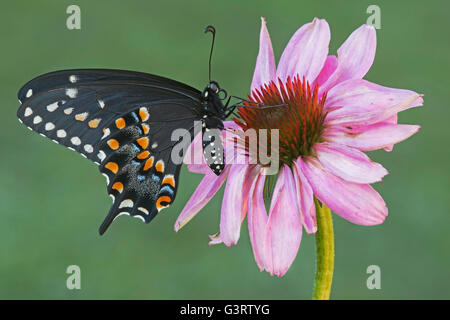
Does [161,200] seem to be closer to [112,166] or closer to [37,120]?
[112,166]

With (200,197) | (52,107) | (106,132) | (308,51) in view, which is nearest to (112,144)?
(106,132)

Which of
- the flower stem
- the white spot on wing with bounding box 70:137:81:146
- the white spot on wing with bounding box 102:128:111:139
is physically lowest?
the flower stem

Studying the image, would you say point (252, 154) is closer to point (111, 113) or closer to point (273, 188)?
point (273, 188)

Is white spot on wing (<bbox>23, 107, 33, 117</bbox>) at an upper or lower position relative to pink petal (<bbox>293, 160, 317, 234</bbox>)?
upper

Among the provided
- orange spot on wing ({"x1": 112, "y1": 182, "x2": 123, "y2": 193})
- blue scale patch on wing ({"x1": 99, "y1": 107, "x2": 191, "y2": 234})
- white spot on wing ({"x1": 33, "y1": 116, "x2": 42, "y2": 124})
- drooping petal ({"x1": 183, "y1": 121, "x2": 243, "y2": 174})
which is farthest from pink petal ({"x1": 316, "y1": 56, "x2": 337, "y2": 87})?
white spot on wing ({"x1": 33, "y1": 116, "x2": 42, "y2": 124})

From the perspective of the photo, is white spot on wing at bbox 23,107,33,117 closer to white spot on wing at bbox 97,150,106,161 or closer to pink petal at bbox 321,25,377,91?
white spot on wing at bbox 97,150,106,161

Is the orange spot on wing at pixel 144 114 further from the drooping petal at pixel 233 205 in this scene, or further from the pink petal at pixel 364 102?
the pink petal at pixel 364 102

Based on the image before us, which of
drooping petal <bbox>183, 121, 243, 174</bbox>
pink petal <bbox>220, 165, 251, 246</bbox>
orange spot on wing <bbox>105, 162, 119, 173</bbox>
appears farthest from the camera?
orange spot on wing <bbox>105, 162, 119, 173</bbox>
